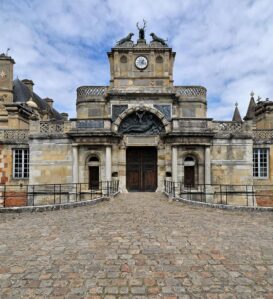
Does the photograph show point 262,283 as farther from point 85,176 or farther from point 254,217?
point 85,176

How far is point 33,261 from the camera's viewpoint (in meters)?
4.83

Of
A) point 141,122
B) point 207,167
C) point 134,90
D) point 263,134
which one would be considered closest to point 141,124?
point 141,122

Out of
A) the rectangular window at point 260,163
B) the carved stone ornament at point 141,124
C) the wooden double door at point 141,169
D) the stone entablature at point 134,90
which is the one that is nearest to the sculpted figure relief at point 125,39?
the stone entablature at point 134,90

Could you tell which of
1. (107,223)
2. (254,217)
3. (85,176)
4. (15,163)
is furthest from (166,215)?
(15,163)

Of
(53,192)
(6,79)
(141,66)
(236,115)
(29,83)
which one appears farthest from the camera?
(236,115)

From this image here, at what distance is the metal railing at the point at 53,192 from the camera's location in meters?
15.9

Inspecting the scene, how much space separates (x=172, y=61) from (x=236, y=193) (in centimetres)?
1001

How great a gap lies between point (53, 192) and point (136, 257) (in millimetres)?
12522

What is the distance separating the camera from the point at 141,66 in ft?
58.1

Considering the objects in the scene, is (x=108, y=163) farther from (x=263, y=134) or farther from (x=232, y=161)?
(x=263, y=134)

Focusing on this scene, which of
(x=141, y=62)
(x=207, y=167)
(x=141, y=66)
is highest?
(x=141, y=62)

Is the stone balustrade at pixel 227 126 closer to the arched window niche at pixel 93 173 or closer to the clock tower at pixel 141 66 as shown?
the clock tower at pixel 141 66

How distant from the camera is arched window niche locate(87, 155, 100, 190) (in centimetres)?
1634

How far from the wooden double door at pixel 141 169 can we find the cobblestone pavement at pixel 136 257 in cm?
840
